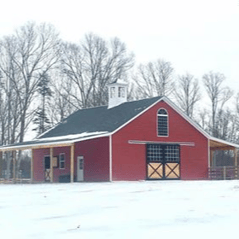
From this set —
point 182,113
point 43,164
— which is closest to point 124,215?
point 182,113

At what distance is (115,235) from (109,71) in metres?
47.9

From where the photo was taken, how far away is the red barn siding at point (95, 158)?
3456cm

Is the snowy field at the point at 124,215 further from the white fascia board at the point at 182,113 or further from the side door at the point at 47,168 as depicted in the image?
the side door at the point at 47,168

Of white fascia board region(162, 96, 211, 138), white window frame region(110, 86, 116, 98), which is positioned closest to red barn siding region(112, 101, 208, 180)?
white fascia board region(162, 96, 211, 138)

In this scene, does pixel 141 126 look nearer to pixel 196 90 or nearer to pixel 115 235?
pixel 115 235

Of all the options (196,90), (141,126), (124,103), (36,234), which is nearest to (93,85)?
(196,90)

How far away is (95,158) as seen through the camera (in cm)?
3553

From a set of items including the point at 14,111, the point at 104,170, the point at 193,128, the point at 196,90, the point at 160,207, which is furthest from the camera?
the point at 196,90

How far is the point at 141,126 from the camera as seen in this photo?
1399 inches

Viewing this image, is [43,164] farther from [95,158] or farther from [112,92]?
[95,158]

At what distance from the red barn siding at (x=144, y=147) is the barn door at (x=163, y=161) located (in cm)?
37

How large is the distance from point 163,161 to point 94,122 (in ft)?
17.6

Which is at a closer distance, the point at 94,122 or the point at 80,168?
the point at 80,168

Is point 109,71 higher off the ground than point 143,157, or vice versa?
point 109,71
